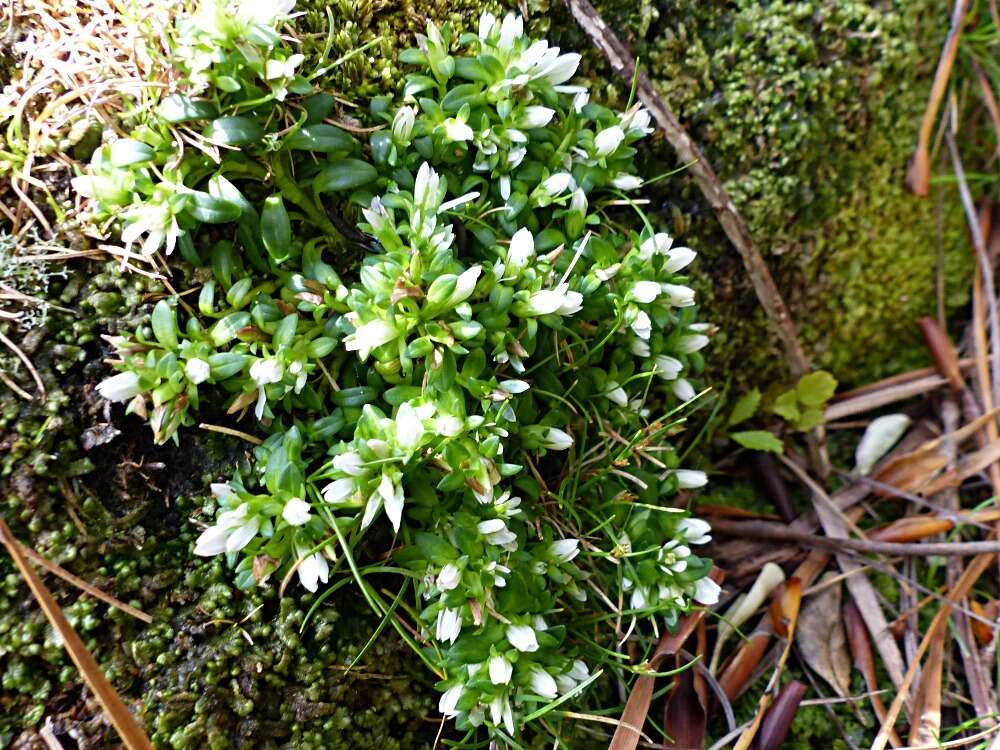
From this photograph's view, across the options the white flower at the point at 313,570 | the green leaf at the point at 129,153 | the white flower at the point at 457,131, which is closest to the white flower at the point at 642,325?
the white flower at the point at 457,131

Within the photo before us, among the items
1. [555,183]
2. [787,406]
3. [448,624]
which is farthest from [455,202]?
[787,406]

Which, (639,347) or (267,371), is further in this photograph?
(639,347)

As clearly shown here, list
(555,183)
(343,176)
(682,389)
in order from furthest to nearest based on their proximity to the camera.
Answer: (682,389), (555,183), (343,176)

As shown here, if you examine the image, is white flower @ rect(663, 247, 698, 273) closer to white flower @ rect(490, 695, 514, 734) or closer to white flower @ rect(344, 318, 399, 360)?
white flower @ rect(344, 318, 399, 360)

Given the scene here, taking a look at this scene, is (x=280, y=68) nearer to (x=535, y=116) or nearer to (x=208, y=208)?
(x=208, y=208)

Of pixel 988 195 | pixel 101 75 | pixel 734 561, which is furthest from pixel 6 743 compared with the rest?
pixel 988 195

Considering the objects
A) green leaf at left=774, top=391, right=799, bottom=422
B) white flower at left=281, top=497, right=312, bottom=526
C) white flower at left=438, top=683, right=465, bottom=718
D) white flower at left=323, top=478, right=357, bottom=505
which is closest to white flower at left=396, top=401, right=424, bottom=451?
white flower at left=323, top=478, right=357, bottom=505

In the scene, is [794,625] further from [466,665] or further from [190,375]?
[190,375]
